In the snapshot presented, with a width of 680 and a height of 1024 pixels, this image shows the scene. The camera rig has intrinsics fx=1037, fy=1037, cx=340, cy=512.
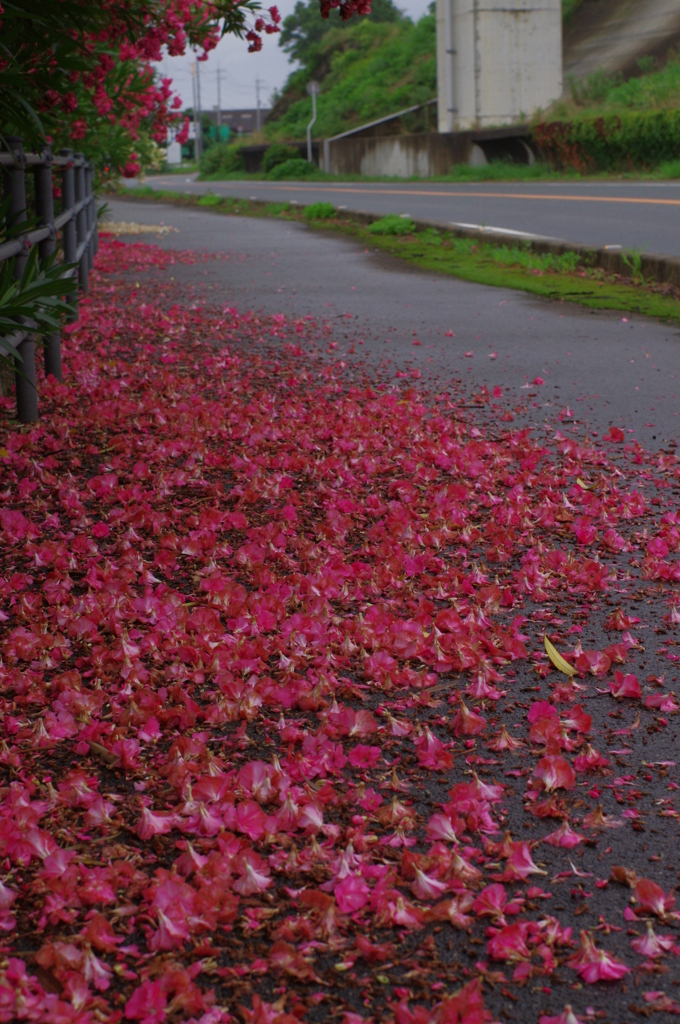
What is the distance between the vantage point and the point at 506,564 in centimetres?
346

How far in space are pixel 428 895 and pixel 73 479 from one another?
2847 mm

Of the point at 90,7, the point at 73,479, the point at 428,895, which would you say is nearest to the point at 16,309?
the point at 73,479

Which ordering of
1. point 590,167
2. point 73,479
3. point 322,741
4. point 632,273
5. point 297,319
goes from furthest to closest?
1. point 590,167
2. point 632,273
3. point 297,319
4. point 73,479
5. point 322,741

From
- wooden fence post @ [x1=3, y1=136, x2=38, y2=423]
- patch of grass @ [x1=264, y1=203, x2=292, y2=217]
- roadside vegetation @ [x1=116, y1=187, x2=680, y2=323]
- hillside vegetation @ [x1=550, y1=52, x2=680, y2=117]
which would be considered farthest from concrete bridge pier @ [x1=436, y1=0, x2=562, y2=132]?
wooden fence post @ [x1=3, y1=136, x2=38, y2=423]

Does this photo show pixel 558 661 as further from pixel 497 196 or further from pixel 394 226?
pixel 497 196

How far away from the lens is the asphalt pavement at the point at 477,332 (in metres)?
5.57

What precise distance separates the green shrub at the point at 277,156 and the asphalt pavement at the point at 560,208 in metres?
24.9

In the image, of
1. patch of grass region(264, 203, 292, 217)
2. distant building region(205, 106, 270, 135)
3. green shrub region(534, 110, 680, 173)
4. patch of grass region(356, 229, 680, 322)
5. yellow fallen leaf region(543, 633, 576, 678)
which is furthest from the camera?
distant building region(205, 106, 270, 135)

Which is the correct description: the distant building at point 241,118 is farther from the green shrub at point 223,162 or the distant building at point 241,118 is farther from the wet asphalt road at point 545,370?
the wet asphalt road at point 545,370

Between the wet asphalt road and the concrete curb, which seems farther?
the concrete curb

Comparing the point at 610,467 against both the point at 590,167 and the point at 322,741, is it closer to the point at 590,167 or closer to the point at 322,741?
the point at 322,741

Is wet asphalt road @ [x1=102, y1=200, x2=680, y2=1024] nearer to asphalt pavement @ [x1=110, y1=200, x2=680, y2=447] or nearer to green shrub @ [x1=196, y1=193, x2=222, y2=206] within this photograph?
asphalt pavement @ [x1=110, y1=200, x2=680, y2=447]

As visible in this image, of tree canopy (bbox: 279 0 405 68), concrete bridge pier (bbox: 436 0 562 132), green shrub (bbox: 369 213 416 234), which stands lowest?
green shrub (bbox: 369 213 416 234)

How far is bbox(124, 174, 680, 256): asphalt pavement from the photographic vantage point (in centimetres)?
1223
